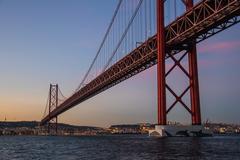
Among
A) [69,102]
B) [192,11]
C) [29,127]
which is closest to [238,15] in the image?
[192,11]

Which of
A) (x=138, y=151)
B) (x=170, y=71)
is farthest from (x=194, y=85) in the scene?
(x=138, y=151)

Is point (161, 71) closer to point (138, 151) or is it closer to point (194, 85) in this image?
point (194, 85)

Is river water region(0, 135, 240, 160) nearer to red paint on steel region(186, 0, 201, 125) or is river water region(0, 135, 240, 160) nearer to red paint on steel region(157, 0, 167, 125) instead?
red paint on steel region(157, 0, 167, 125)

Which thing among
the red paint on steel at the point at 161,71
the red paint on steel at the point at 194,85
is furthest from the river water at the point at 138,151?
the red paint on steel at the point at 194,85

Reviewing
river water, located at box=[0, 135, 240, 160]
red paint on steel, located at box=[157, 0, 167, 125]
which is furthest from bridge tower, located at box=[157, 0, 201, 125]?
river water, located at box=[0, 135, 240, 160]

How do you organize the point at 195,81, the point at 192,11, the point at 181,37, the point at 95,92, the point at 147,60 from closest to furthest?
the point at 192,11, the point at 181,37, the point at 195,81, the point at 147,60, the point at 95,92

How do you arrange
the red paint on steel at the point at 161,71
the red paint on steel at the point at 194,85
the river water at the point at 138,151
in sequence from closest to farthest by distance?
the river water at the point at 138,151 → the red paint on steel at the point at 161,71 → the red paint on steel at the point at 194,85

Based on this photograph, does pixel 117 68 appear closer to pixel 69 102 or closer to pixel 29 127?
pixel 69 102

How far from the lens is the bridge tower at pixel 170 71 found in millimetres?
47250

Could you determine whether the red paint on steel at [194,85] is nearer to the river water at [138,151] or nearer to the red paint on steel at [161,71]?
the red paint on steel at [161,71]

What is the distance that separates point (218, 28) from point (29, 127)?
511ft

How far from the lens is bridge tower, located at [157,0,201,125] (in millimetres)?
47250

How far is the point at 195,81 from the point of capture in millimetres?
49406

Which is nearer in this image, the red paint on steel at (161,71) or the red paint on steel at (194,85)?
the red paint on steel at (161,71)
